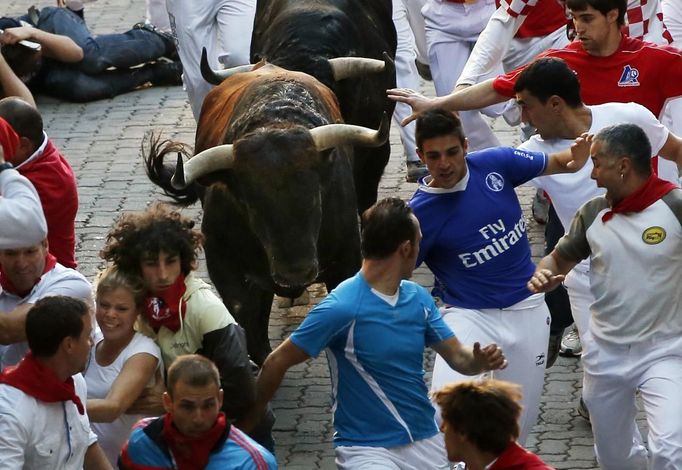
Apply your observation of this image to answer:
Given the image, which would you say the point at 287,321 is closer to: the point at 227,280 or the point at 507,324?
the point at 227,280

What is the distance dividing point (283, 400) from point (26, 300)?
9.30 ft

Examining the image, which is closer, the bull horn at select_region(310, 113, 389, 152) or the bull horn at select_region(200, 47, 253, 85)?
the bull horn at select_region(310, 113, 389, 152)

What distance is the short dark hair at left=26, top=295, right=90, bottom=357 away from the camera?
6379 millimetres

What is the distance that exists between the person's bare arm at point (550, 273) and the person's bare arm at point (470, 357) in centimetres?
55

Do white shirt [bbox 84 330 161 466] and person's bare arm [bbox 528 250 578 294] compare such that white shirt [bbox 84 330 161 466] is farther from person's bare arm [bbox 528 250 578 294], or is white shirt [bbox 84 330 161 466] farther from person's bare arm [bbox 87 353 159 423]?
person's bare arm [bbox 528 250 578 294]

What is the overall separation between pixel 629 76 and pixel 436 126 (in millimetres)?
1847

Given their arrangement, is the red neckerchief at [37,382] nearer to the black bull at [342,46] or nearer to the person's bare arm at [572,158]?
the person's bare arm at [572,158]

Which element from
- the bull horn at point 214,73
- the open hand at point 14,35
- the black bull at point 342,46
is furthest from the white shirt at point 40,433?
the open hand at point 14,35

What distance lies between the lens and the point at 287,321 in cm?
1105

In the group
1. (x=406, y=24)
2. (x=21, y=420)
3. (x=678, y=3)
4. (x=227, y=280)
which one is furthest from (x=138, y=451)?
(x=406, y=24)

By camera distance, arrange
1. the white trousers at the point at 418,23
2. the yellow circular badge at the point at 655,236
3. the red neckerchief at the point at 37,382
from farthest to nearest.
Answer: the white trousers at the point at 418,23 → the yellow circular badge at the point at 655,236 → the red neckerchief at the point at 37,382

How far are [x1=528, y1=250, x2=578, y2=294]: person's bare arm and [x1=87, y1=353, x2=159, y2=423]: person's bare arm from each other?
1821mm

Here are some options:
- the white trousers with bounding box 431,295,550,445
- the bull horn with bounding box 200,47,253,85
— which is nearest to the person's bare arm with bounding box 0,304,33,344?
the white trousers with bounding box 431,295,550,445

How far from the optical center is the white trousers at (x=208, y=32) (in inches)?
518
